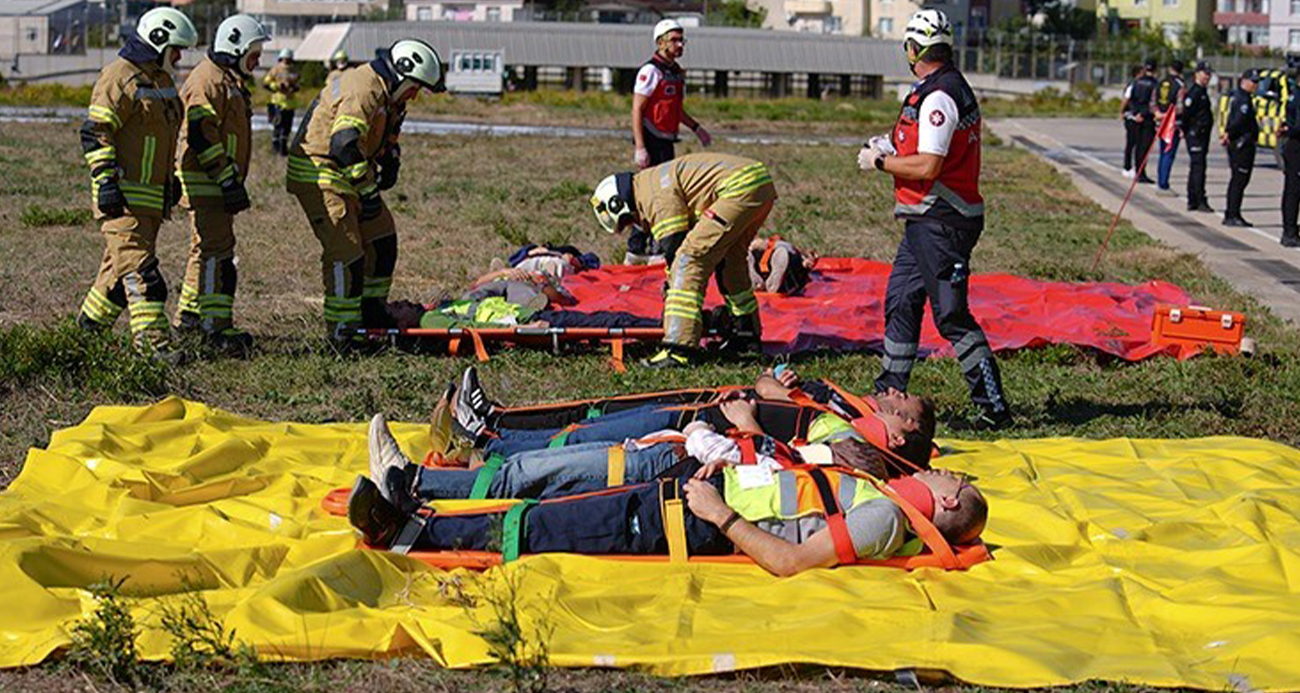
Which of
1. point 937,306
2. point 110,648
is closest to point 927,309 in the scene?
point 937,306

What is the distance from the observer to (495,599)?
556 cm

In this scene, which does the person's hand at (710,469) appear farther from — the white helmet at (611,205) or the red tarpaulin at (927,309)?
the red tarpaulin at (927,309)

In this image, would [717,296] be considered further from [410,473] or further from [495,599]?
[495,599]

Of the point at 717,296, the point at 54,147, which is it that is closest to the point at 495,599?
the point at 717,296

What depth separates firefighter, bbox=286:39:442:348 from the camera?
10258mm

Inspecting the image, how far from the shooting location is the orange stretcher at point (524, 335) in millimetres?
10359

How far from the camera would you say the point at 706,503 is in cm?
613

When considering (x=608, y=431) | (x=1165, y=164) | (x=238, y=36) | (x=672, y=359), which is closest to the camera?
(x=608, y=431)

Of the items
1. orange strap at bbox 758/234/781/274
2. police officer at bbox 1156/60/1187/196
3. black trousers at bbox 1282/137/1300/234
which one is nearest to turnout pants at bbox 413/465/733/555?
orange strap at bbox 758/234/781/274

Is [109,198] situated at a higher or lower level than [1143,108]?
lower

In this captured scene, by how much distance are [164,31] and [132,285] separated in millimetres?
1499

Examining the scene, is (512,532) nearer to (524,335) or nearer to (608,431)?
(608,431)

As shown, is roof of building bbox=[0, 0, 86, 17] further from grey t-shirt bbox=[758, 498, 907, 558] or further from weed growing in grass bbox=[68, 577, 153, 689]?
weed growing in grass bbox=[68, 577, 153, 689]

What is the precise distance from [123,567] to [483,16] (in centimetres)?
8303
